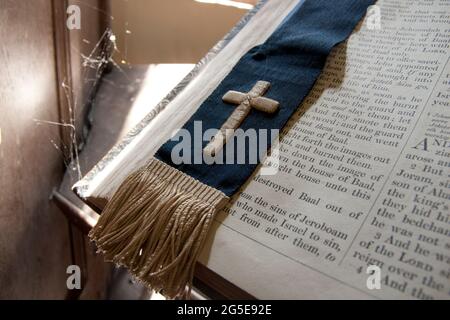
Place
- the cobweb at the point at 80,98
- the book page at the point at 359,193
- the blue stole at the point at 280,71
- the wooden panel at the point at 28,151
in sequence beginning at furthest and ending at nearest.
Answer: the cobweb at the point at 80,98 < the wooden panel at the point at 28,151 < the blue stole at the point at 280,71 < the book page at the point at 359,193

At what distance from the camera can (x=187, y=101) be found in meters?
0.62

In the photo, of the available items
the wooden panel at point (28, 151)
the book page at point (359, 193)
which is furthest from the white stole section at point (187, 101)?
the wooden panel at point (28, 151)

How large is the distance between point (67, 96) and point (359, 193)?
2.25 feet

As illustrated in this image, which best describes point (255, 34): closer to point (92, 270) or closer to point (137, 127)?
point (137, 127)

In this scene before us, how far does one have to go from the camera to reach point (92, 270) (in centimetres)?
114

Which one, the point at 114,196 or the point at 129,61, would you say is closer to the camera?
the point at 114,196

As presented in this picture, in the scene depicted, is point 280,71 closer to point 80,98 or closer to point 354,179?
point 354,179

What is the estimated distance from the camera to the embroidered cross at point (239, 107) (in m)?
0.53

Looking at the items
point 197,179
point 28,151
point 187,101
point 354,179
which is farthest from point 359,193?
point 28,151

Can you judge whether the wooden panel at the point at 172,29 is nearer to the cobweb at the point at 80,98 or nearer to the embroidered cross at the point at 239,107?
the cobweb at the point at 80,98

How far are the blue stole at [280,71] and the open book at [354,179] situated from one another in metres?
0.02

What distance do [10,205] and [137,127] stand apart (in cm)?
32

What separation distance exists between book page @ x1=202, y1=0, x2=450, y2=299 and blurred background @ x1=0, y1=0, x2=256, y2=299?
476 mm

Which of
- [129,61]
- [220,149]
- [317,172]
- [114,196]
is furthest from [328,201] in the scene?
[129,61]
